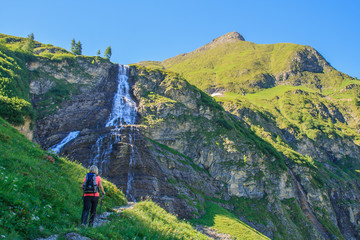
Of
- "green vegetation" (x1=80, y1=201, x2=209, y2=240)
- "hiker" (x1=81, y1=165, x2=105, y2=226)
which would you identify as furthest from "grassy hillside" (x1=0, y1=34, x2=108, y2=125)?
"hiker" (x1=81, y1=165, x2=105, y2=226)

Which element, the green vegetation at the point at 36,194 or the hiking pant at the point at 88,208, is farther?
the hiking pant at the point at 88,208

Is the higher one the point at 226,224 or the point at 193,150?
the point at 193,150

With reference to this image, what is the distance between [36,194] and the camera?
371 inches

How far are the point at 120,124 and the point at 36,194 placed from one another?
40.0 metres

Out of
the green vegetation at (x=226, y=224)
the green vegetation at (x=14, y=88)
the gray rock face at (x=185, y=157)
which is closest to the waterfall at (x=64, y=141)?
the gray rock face at (x=185, y=157)

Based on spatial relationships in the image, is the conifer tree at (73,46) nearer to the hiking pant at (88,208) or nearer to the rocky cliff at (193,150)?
the rocky cliff at (193,150)

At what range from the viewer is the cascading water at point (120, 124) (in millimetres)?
35172

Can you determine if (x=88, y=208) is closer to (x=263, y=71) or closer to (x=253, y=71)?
(x=253, y=71)

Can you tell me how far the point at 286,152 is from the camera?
62312 mm

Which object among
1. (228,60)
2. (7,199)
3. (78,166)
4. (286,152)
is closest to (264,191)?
(286,152)

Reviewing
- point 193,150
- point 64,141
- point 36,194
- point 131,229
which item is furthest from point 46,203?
point 193,150

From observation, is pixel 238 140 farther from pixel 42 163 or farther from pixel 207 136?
pixel 42 163

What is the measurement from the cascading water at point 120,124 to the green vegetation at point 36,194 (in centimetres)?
1647

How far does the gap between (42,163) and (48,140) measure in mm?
30636
